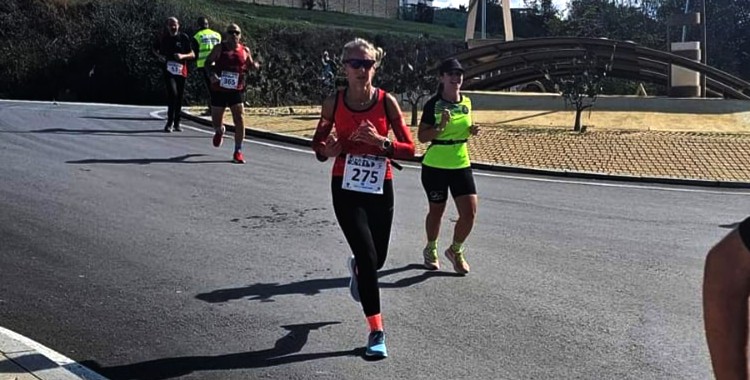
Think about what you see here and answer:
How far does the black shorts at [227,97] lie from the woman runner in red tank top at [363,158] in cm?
645

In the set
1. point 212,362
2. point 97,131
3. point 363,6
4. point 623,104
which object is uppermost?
point 363,6

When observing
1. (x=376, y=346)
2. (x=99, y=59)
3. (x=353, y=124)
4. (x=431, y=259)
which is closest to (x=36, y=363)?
(x=376, y=346)

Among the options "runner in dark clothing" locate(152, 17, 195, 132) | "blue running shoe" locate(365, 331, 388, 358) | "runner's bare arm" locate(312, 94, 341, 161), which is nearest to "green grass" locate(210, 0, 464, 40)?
"runner in dark clothing" locate(152, 17, 195, 132)

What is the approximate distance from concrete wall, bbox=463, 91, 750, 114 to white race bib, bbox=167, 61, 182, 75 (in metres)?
8.92

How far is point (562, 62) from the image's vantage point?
83.0 feet

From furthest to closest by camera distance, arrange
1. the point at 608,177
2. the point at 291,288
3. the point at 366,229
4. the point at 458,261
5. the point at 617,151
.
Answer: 1. the point at 617,151
2. the point at 608,177
3. the point at 458,261
4. the point at 291,288
5. the point at 366,229

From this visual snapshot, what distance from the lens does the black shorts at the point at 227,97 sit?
37.6 ft

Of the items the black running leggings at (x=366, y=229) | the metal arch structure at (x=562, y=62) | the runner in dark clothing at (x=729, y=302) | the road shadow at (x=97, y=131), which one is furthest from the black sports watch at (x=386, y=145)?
the metal arch structure at (x=562, y=62)

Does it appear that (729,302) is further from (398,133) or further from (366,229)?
(398,133)

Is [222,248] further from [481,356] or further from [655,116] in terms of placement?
[655,116]

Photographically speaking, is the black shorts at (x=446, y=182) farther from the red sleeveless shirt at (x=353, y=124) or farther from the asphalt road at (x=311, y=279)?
the red sleeveless shirt at (x=353, y=124)

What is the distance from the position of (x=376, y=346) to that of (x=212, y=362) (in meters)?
0.92

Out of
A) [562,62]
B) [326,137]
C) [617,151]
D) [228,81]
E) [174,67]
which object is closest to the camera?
[326,137]

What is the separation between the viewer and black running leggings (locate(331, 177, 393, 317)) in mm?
4875
